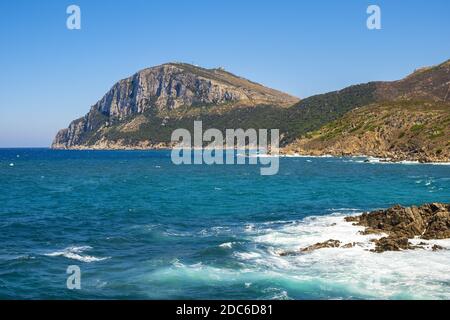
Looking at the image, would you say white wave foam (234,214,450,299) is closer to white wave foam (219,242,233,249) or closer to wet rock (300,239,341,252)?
wet rock (300,239,341,252)

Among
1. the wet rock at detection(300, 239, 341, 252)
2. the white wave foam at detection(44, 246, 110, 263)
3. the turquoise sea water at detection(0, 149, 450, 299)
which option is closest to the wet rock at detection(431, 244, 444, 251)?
the turquoise sea water at detection(0, 149, 450, 299)

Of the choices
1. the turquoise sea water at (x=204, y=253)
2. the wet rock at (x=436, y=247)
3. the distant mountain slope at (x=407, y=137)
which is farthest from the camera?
the distant mountain slope at (x=407, y=137)

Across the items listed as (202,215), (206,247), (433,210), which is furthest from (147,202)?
(433,210)

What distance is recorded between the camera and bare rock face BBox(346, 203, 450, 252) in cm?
3422

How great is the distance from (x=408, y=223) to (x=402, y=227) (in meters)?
1.16

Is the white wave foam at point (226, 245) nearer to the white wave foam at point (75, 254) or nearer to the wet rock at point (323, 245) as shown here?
the wet rock at point (323, 245)

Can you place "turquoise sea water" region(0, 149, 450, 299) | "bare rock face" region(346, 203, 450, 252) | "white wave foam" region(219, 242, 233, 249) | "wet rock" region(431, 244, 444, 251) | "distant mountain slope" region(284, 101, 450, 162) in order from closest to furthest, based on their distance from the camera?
1. "turquoise sea water" region(0, 149, 450, 299)
2. "wet rock" region(431, 244, 444, 251)
3. "white wave foam" region(219, 242, 233, 249)
4. "bare rock face" region(346, 203, 450, 252)
5. "distant mountain slope" region(284, 101, 450, 162)

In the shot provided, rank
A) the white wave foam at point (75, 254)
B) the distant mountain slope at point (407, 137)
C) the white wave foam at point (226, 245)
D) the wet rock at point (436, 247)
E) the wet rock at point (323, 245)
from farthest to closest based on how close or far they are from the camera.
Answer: the distant mountain slope at point (407, 137) < the white wave foam at point (226, 245) < the wet rock at point (323, 245) < the wet rock at point (436, 247) < the white wave foam at point (75, 254)

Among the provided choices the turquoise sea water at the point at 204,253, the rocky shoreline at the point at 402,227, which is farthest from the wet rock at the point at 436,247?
the turquoise sea water at the point at 204,253

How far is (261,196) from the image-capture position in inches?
2675

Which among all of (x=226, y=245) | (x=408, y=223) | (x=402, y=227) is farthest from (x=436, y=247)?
(x=226, y=245)

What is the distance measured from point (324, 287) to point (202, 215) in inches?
1086

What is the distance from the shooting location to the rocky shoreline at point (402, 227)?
1247 inches
